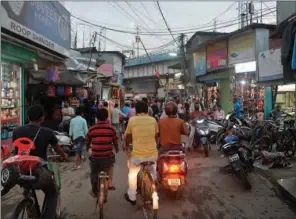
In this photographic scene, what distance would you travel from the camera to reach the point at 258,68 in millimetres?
13367

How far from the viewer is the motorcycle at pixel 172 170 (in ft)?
19.0

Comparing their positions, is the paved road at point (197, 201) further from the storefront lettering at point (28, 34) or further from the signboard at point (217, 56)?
the signboard at point (217, 56)

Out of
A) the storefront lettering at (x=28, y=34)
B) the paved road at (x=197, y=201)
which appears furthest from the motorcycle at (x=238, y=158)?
the storefront lettering at (x=28, y=34)

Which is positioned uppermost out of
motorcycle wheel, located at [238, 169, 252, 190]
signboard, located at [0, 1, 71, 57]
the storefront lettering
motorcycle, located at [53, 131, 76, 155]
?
signboard, located at [0, 1, 71, 57]

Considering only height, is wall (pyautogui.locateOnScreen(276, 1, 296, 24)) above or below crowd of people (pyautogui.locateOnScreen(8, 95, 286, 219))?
above

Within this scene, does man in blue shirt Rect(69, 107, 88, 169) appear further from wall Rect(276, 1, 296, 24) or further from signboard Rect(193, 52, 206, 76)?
signboard Rect(193, 52, 206, 76)

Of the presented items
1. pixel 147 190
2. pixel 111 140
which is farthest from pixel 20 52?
pixel 147 190

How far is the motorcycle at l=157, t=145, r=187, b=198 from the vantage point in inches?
228

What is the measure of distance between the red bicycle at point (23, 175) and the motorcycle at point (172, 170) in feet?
7.91

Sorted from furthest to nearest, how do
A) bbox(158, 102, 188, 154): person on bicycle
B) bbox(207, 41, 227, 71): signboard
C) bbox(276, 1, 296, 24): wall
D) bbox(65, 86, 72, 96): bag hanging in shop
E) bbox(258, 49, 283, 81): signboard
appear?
bbox(207, 41, 227, 71): signboard < bbox(65, 86, 72, 96): bag hanging in shop < bbox(258, 49, 283, 81): signboard < bbox(276, 1, 296, 24): wall < bbox(158, 102, 188, 154): person on bicycle

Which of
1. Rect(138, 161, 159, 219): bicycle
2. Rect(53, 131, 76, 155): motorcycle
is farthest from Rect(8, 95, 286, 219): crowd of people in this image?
Rect(53, 131, 76, 155): motorcycle

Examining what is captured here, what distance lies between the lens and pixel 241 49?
60.6ft

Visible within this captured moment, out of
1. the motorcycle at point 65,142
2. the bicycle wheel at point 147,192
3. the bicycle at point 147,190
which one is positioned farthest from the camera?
the motorcycle at point 65,142

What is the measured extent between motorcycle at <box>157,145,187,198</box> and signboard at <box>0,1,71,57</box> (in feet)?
18.8
